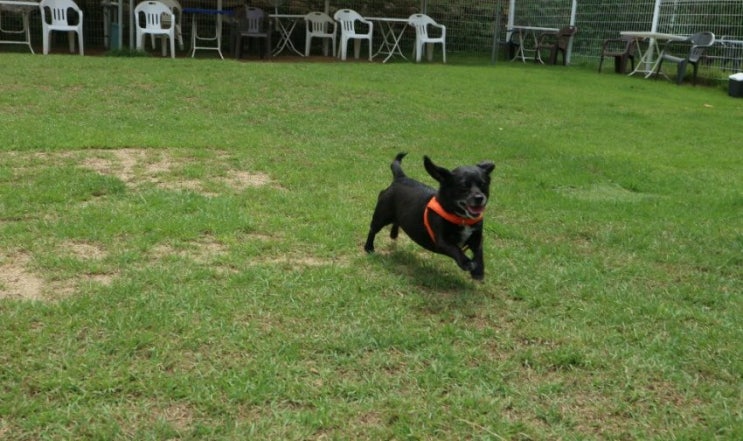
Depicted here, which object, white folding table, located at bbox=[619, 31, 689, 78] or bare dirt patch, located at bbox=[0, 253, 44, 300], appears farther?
white folding table, located at bbox=[619, 31, 689, 78]

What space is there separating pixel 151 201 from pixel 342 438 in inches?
97.6

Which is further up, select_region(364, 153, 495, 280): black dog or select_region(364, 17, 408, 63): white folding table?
select_region(364, 17, 408, 63): white folding table

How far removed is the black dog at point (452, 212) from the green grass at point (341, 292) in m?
0.17

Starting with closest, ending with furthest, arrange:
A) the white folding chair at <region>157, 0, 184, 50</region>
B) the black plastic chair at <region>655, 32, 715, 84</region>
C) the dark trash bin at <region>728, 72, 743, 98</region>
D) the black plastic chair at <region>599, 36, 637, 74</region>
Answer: the dark trash bin at <region>728, 72, 743, 98</region>
the black plastic chair at <region>655, 32, 715, 84</region>
the white folding chair at <region>157, 0, 184, 50</region>
the black plastic chair at <region>599, 36, 637, 74</region>

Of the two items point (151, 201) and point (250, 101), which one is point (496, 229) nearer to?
point (151, 201)

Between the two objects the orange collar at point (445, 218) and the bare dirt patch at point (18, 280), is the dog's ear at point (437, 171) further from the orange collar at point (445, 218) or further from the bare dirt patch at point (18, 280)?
the bare dirt patch at point (18, 280)

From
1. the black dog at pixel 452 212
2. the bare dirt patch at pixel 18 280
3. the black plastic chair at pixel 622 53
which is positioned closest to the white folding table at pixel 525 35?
the black plastic chair at pixel 622 53

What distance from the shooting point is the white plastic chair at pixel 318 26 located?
13688mm

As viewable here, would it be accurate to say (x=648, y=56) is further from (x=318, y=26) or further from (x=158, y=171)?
(x=158, y=171)

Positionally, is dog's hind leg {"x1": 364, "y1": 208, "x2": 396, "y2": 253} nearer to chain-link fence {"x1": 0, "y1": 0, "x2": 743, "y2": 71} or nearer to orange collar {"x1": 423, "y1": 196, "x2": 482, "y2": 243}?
orange collar {"x1": 423, "y1": 196, "x2": 482, "y2": 243}

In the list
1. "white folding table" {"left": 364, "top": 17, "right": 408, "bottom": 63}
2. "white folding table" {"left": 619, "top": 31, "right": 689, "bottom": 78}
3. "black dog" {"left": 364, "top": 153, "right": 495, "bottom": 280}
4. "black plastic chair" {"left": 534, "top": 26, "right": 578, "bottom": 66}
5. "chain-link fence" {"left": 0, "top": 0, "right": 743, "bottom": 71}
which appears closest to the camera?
"black dog" {"left": 364, "top": 153, "right": 495, "bottom": 280}

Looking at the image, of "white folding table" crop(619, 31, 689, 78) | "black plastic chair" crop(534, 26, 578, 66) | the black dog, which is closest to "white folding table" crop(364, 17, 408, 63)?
"black plastic chair" crop(534, 26, 578, 66)

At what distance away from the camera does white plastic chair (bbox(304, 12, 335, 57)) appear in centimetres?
1369

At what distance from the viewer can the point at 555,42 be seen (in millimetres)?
15242
